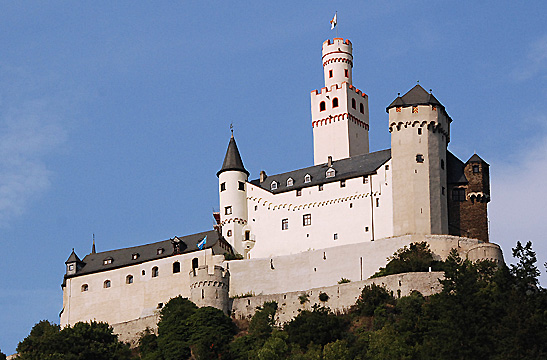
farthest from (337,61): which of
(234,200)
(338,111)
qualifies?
(234,200)

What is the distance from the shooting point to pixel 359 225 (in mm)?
93562

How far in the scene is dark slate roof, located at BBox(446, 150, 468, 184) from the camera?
93.6 m

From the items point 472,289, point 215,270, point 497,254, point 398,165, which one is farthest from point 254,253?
point 472,289

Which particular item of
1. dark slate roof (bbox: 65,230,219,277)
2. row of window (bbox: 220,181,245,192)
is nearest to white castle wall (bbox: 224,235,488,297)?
dark slate roof (bbox: 65,230,219,277)

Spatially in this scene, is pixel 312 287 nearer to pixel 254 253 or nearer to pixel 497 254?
pixel 254 253

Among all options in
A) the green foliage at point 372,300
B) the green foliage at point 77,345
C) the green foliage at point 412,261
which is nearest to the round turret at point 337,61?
the green foliage at point 412,261

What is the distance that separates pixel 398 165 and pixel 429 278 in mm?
11095

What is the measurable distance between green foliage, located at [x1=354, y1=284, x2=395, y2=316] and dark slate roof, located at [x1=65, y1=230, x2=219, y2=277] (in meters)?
17.4

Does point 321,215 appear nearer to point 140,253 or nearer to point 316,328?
point 316,328

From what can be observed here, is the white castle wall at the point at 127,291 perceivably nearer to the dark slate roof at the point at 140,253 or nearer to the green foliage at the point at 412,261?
the dark slate roof at the point at 140,253

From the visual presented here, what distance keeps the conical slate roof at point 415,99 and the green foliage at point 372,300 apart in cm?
1614

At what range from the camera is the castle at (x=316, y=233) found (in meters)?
91.3

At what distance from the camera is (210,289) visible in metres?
91.9

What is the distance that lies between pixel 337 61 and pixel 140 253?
25.2 meters
